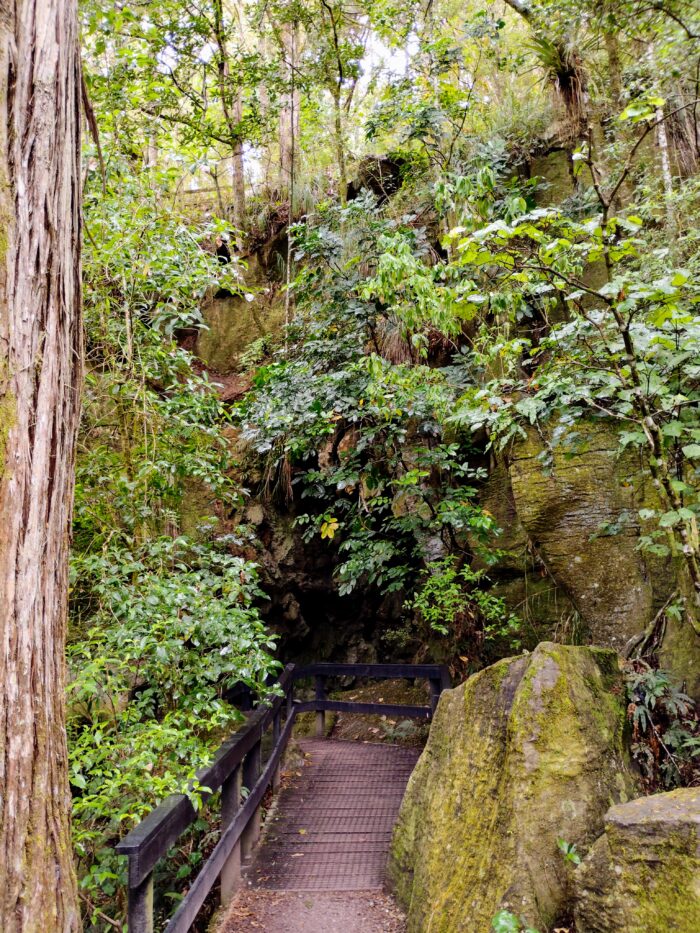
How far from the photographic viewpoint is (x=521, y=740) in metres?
3.06

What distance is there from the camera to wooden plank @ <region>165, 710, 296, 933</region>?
2.90m

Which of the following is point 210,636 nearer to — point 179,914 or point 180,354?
point 179,914

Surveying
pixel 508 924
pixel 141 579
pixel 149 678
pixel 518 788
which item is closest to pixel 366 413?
pixel 141 579

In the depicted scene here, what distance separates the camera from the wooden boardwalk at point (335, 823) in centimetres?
423

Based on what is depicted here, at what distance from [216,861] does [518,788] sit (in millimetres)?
A: 1884

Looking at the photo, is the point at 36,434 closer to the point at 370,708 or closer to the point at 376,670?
the point at 376,670

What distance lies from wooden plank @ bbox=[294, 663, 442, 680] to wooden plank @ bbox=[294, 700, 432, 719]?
1.10 ft

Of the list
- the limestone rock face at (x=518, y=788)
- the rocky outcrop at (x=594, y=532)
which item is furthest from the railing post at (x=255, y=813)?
the rocky outcrop at (x=594, y=532)

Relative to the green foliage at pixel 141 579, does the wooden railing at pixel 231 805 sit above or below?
below

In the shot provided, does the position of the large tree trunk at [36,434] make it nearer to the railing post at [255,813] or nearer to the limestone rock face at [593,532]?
the railing post at [255,813]

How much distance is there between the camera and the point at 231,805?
13.3 ft

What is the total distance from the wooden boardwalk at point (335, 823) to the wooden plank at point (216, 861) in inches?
14.5

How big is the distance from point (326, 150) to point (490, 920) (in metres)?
10.8

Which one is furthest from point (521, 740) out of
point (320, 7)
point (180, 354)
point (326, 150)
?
point (326, 150)
